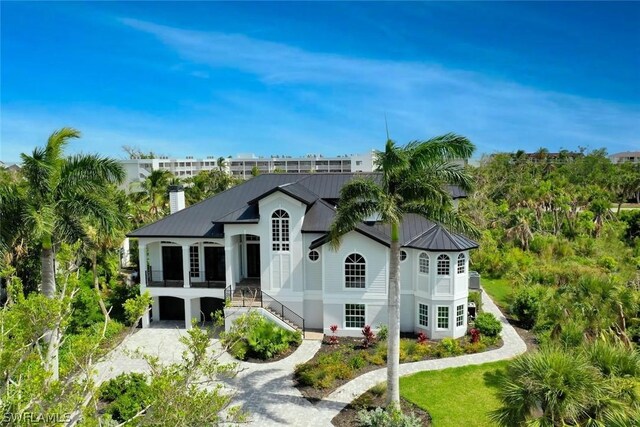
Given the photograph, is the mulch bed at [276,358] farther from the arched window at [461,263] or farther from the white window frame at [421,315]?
the arched window at [461,263]

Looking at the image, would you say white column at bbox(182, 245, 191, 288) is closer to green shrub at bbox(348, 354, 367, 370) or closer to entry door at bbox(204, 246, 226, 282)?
entry door at bbox(204, 246, 226, 282)

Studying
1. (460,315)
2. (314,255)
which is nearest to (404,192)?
(314,255)

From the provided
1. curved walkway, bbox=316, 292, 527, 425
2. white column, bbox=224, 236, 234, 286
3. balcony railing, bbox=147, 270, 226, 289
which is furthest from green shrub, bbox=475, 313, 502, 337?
balcony railing, bbox=147, 270, 226, 289

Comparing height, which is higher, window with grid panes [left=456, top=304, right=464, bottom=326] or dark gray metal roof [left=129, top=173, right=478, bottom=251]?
dark gray metal roof [left=129, top=173, right=478, bottom=251]

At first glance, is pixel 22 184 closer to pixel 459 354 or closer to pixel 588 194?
pixel 459 354

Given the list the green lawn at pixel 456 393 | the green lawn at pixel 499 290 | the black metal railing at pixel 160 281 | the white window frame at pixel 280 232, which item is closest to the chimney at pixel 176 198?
the black metal railing at pixel 160 281

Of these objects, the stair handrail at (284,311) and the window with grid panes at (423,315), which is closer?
the window with grid panes at (423,315)
